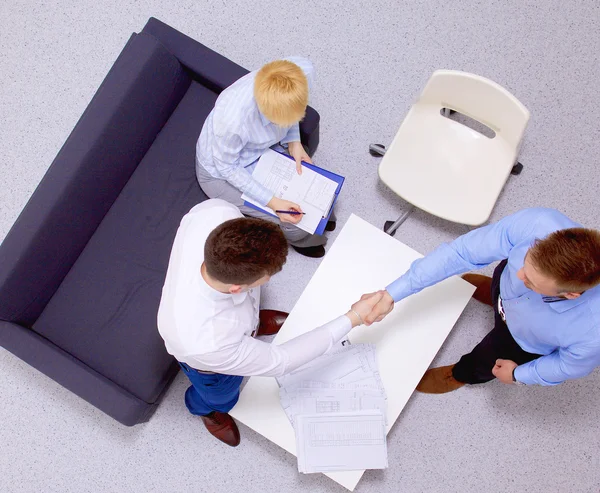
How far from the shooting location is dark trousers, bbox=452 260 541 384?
236 cm

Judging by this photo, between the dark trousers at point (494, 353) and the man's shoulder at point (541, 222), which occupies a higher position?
the man's shoulder at point (541, 222)

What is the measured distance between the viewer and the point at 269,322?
2779mm

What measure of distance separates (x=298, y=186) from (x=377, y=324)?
76 centimetres

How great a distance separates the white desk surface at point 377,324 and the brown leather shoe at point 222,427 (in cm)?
53

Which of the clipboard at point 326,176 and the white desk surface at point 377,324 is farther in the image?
the clipboard at point 326,176

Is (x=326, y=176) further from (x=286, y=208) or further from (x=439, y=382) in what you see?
(x=439, y=382)

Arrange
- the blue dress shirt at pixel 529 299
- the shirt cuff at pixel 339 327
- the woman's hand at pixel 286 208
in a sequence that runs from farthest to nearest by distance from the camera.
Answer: the woman's hand at pixel 286 208, the shirt cuff at pixel 339 327, the blue dress shirt at pixel 529 299

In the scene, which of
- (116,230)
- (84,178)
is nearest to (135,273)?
(116,230)

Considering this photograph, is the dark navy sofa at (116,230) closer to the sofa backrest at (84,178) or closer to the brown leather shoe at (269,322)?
the sofa backrest at (84,178)

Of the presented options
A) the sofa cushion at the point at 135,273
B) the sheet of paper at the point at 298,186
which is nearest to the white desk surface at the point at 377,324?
the sheet of paper at the point at 298,186

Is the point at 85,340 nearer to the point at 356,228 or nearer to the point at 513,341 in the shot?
the point at 356,228

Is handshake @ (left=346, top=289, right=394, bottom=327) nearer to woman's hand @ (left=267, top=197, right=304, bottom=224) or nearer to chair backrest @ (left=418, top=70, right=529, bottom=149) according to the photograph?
woman's hand @ (left=267, top=197, right=304, bottom=224)

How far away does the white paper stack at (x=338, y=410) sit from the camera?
214 centimetres

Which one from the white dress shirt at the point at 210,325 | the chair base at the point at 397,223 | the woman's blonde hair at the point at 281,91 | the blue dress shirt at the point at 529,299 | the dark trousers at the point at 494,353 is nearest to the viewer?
the white dress shirt at the point at 210,325
